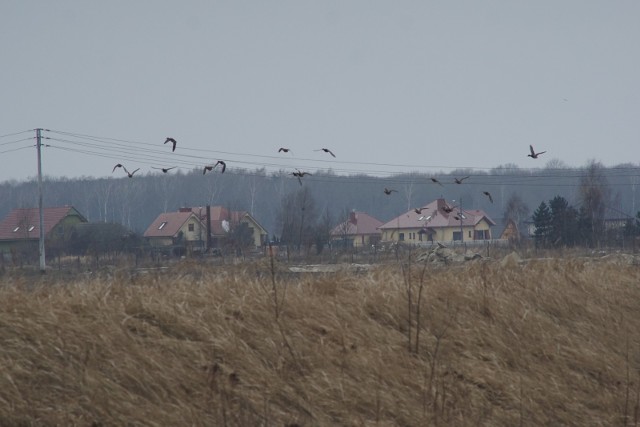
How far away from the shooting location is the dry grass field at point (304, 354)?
259 inches

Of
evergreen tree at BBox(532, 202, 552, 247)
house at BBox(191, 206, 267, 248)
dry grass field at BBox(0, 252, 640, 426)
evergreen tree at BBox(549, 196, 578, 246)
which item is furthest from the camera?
house at BBox(191, 206, 267, 248)

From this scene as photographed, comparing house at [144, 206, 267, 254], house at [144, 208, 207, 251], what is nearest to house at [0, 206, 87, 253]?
house at [144, 206, 267, 254]

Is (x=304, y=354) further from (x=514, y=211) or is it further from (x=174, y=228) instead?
(x=514, y=211)

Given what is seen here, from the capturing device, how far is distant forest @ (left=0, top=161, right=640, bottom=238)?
131 meters

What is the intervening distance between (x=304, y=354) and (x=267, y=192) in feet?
438

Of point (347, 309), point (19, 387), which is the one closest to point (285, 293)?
point (347, 309)

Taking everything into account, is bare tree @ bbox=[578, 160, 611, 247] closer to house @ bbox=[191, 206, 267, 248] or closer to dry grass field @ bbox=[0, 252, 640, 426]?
house @ bbox=[191, 206, 267, 248]

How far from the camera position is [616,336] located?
31.5 feet

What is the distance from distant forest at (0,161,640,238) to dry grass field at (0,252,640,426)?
117 metres

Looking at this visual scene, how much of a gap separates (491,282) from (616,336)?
1672mm

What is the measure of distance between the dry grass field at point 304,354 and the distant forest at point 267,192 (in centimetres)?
11739

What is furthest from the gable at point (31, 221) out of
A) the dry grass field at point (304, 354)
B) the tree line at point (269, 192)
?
the dry grass field at point (304, 354)

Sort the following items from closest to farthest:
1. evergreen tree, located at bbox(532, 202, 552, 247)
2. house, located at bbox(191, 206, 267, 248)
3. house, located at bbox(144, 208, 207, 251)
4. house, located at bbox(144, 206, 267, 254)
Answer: evergreen tree, located at bbox(532, 202, 552, 247) → house, located at bbox(191, 206, 267, 248) → house, located at bbox(144, 206, 267, 254) → house, located at bbox(144, 208, 207, 251)

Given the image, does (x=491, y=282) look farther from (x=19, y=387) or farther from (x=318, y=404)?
(x=19, y=387)
